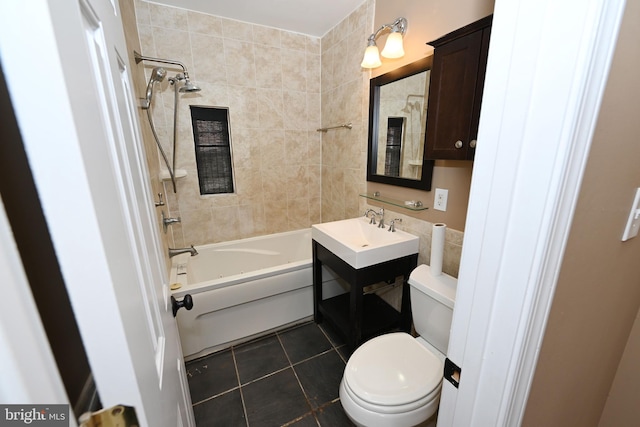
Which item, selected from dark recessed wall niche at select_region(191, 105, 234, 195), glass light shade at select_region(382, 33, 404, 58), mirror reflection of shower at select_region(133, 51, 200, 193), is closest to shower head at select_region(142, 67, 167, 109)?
mirror reflection of shower at select_region(133, 51, 200, 193)

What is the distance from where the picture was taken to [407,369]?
1.16 metres

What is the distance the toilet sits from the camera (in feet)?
3.36

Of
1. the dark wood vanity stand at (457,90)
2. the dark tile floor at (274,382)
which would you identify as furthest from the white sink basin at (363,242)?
the dark tile floor at (274,382)

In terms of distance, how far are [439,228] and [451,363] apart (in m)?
0.78

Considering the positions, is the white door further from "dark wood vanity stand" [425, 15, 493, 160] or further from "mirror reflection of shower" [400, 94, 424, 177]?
"mirror reflection of shower" [400, 94, 424, 177]

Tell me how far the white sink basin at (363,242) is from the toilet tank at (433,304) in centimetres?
20

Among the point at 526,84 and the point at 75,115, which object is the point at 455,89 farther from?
the point at 75,115

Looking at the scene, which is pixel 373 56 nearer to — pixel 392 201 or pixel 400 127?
pixel 400 127

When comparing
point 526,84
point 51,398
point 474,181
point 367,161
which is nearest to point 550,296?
point 474,181

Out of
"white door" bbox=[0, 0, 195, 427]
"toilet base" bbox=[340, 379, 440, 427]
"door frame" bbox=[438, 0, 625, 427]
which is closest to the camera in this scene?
"white door" bbox=[0, 0, 195, 427]

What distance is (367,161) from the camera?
80.0 inches

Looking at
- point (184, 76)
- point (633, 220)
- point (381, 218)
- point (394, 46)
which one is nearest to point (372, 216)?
point (381, 218)

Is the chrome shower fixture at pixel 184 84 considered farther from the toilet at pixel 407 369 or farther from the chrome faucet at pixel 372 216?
the toilet at pixel 407 369

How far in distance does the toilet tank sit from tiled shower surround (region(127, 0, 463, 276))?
0.34 m
